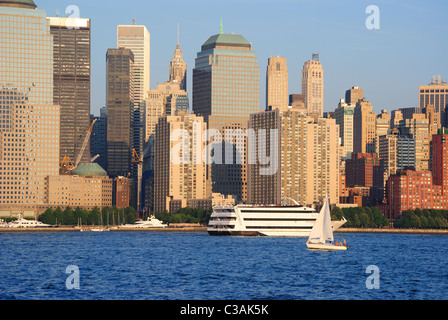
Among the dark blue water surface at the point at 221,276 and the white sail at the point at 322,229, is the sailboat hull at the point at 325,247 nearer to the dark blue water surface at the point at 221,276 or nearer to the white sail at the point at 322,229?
the white sail at the point at 322,229

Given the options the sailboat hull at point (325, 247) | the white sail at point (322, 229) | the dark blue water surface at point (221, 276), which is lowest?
the sailboat hull at point (325, 247)

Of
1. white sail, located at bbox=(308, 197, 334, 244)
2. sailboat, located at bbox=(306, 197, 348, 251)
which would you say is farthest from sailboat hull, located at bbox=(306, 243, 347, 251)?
white sail, located at bbox=(308, 197, 334, 244)

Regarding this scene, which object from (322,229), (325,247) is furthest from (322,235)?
(325,247)

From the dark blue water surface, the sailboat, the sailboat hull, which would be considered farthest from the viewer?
the sailboat hull

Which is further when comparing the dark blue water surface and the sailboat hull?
the sailboat hull

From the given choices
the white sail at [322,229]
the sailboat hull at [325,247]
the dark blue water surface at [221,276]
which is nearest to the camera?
the dark blue water surface at [221,276]

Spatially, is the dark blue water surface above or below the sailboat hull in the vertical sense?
above

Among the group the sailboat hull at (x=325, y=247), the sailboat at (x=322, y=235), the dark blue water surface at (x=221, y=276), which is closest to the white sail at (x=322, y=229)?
the sailboat at (x=322, y=235)

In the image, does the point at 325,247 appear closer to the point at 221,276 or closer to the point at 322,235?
the point at 322,235

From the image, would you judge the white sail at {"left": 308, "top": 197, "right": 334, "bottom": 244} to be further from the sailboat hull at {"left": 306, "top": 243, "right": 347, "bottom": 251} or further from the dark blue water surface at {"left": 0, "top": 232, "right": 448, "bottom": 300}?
the dark blue water surface at {"left": 0, "top": 232, "right": 448, "bottom": 300}

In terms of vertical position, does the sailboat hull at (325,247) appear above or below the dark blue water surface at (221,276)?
below
